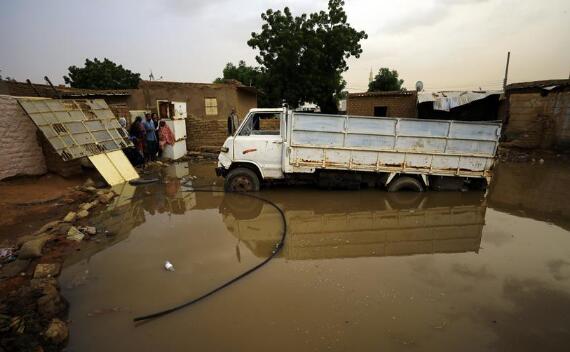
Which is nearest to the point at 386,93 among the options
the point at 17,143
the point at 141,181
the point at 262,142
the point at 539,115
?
the point at 539,115

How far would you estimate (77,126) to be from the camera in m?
8.59

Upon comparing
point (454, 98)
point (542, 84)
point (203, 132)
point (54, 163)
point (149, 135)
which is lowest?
point (54, 163)

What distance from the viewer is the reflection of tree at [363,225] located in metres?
4.78

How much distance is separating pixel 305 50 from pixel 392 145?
53.5 ft

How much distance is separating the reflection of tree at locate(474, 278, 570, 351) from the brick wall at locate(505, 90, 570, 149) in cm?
1319

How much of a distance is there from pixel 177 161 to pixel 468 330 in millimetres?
11350

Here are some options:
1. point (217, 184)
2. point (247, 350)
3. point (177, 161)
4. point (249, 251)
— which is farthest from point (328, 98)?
point (247, 350)

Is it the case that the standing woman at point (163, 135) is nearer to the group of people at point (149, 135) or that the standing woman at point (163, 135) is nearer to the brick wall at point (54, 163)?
the group of people at point (149, 135)

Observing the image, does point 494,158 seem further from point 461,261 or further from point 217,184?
point 217,184

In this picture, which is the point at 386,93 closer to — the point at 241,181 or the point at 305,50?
the point at 305,50

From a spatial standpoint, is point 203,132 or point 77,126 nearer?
point 77,126

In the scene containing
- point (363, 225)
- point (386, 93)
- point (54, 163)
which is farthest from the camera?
point (386, 93)

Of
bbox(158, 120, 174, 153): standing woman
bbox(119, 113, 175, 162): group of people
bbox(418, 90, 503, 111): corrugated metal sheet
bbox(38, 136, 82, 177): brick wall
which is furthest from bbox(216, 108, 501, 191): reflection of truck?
bbox(418, 90, 503, 111): corrugated metal sheet

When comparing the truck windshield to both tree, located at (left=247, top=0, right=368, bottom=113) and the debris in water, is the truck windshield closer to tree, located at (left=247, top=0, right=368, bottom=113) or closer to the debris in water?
the debris in water
